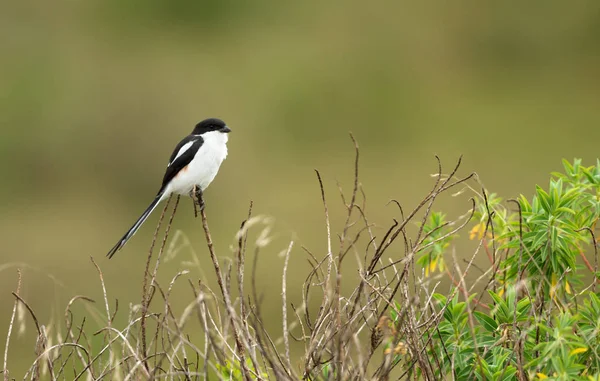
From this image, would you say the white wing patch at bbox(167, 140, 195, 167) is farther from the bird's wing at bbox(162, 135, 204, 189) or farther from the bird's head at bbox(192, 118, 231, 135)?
the bird's head at bbox(192, 118, 231, 135)

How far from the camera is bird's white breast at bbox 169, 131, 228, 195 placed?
609cm

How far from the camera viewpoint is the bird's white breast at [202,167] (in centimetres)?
609

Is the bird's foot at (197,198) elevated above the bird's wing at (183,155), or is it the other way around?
the bird's wing at (183,155)

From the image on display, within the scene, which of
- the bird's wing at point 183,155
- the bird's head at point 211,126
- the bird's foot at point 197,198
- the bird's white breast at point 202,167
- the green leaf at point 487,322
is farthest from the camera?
the bird's head at point 211,126

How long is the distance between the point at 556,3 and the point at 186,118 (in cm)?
A: 1669

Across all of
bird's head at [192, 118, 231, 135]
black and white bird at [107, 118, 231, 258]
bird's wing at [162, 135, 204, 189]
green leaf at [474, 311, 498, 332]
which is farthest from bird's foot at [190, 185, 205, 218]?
green leaf at [474, 311, 498, 332]

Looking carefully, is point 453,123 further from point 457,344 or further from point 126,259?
point 457,344

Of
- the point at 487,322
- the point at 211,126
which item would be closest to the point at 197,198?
the point at 211,126

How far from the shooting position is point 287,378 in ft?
11.0

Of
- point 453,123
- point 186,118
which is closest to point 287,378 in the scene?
point 186,118

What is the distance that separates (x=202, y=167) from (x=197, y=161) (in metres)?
0.06

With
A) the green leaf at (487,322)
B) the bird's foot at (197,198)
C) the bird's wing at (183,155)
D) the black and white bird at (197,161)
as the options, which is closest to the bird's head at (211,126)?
the black and white bird at (197,161)

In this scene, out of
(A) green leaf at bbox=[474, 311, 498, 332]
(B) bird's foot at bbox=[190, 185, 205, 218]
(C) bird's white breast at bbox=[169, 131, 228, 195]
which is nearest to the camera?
(A) green leaf at bbox=[474, 311, 498, 332]

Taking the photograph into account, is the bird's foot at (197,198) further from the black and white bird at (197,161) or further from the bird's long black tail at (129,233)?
the bird's long black tail at (129,233)
